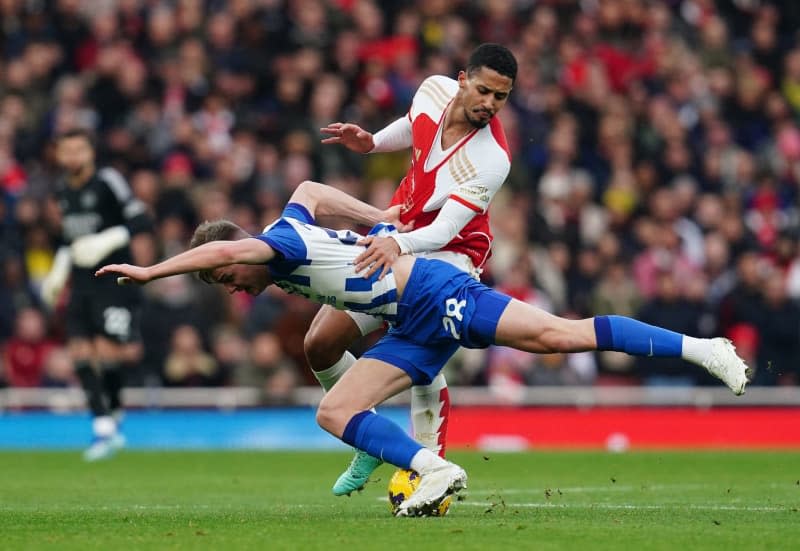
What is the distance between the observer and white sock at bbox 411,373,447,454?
9.71 meters

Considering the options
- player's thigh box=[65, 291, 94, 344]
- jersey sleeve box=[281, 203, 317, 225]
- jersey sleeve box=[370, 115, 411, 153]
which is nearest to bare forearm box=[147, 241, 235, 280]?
jersey sleeve box=[281, 203, 317, 225]

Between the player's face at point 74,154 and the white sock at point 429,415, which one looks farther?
the player's face at point 74,154

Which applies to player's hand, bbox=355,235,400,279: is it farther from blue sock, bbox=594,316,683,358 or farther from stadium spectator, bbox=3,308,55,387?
stadium spectator, bbox=3,308,55,387

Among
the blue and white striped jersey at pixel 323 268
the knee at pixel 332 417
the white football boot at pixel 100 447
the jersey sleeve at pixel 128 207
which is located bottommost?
the white football boot at pixel 100 447

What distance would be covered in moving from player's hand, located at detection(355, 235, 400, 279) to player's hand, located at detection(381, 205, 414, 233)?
66 cm

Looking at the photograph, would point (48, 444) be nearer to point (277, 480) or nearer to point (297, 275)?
point (277, 480)

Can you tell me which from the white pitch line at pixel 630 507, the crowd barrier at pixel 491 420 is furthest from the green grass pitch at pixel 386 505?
the crowd barrier at pixel 491 420

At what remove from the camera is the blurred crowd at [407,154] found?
59.2 ft

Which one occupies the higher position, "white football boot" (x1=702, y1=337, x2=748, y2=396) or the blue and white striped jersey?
the blue and white striped jersey

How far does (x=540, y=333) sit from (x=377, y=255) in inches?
38.5

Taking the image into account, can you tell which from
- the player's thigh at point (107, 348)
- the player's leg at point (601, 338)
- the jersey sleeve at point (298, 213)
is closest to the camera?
the player's leg at point (601, 338)

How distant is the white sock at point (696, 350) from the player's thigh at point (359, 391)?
1.53 meters

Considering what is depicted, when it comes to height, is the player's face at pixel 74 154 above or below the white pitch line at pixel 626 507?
above

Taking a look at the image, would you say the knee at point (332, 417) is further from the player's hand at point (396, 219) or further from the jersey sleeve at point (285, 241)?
the player's hand at point (396, 219)
